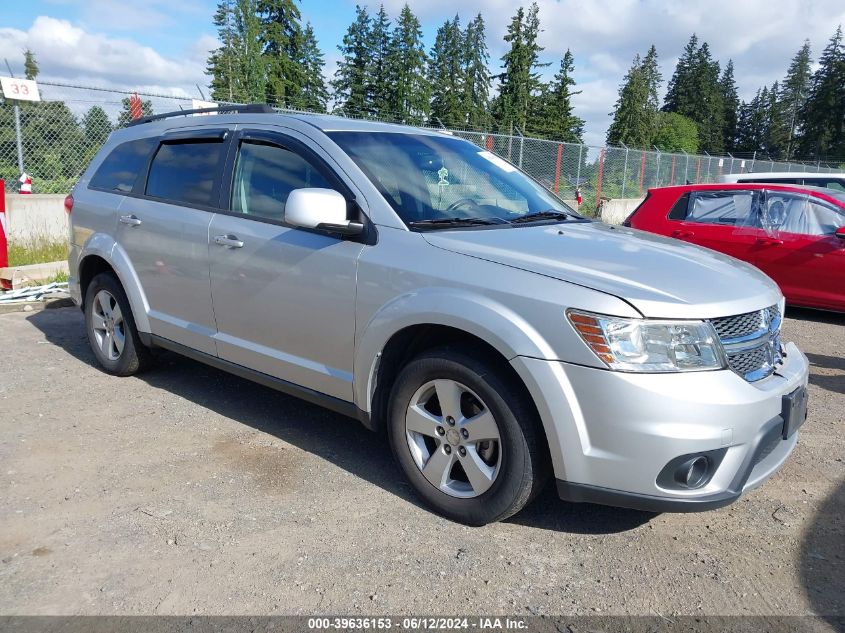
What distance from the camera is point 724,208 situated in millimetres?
8234

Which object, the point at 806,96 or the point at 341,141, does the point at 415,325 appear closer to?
the point at 341,141

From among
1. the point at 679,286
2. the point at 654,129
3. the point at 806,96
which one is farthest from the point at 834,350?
the point at 806,96

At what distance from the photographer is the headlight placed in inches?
103

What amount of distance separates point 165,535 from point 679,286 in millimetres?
2447

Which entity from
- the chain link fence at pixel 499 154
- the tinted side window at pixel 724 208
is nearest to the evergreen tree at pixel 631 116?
the chain link fence at pixel 499 154

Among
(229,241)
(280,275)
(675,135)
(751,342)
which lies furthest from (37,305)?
(675,135)

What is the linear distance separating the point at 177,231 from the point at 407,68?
182 ft

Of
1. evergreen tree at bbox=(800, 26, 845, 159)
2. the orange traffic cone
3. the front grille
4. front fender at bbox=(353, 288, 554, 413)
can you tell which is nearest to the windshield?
front fender at bbox=(353, 288, 554, 413)

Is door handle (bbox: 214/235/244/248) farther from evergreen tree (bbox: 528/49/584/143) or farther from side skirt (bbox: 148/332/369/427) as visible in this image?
evergreen tree (bbox: 528/49/584/143)

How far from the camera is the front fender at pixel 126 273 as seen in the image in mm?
4730

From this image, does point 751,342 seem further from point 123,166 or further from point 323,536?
point 123,166

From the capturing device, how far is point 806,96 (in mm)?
105375

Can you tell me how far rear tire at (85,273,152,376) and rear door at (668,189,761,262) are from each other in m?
6.26

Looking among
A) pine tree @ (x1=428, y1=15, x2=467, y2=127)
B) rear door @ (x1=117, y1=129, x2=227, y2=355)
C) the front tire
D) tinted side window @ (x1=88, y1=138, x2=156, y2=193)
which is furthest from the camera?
pine tree @ (x1=428, y1=15, x2=467, y2=127)
